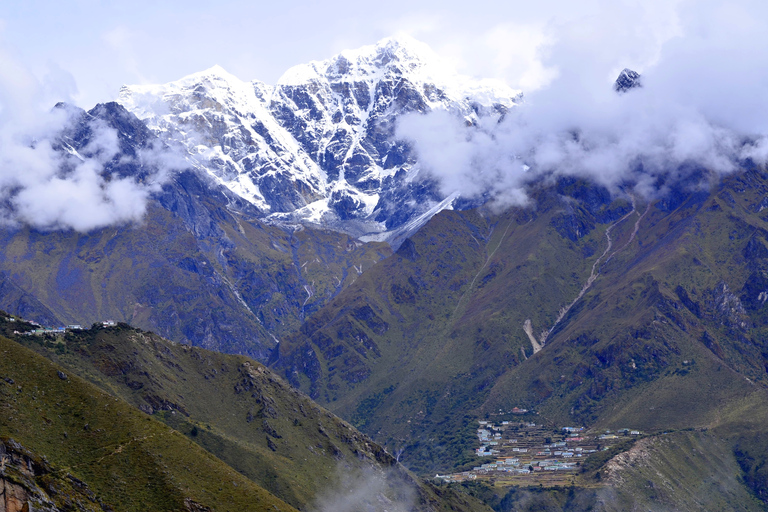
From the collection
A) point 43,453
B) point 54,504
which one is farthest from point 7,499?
point 43,453

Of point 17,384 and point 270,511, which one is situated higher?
point 17,384

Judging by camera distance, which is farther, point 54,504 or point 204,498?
point 204,498

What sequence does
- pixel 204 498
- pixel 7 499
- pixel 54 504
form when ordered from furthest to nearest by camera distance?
pixel 204 498 → pixel 54 504 → pixel 7 499

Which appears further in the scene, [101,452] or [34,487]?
[101,452]

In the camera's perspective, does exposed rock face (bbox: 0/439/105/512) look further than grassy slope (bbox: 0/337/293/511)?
No

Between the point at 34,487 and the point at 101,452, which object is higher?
the point at 101,452

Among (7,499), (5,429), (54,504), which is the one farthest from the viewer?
(5,429)

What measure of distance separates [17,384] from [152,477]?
120 ft

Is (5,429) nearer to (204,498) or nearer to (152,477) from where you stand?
(152,477)

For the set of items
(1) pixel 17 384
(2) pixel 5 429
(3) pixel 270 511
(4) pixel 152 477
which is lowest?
(3) pixel 270 511

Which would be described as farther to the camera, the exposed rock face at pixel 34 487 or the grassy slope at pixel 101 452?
the grassy slope at pixel 101 452

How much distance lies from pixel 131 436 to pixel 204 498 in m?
21.7

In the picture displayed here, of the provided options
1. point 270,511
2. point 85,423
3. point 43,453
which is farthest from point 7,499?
point 270,511

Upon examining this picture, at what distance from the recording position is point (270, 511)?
7869 inches
